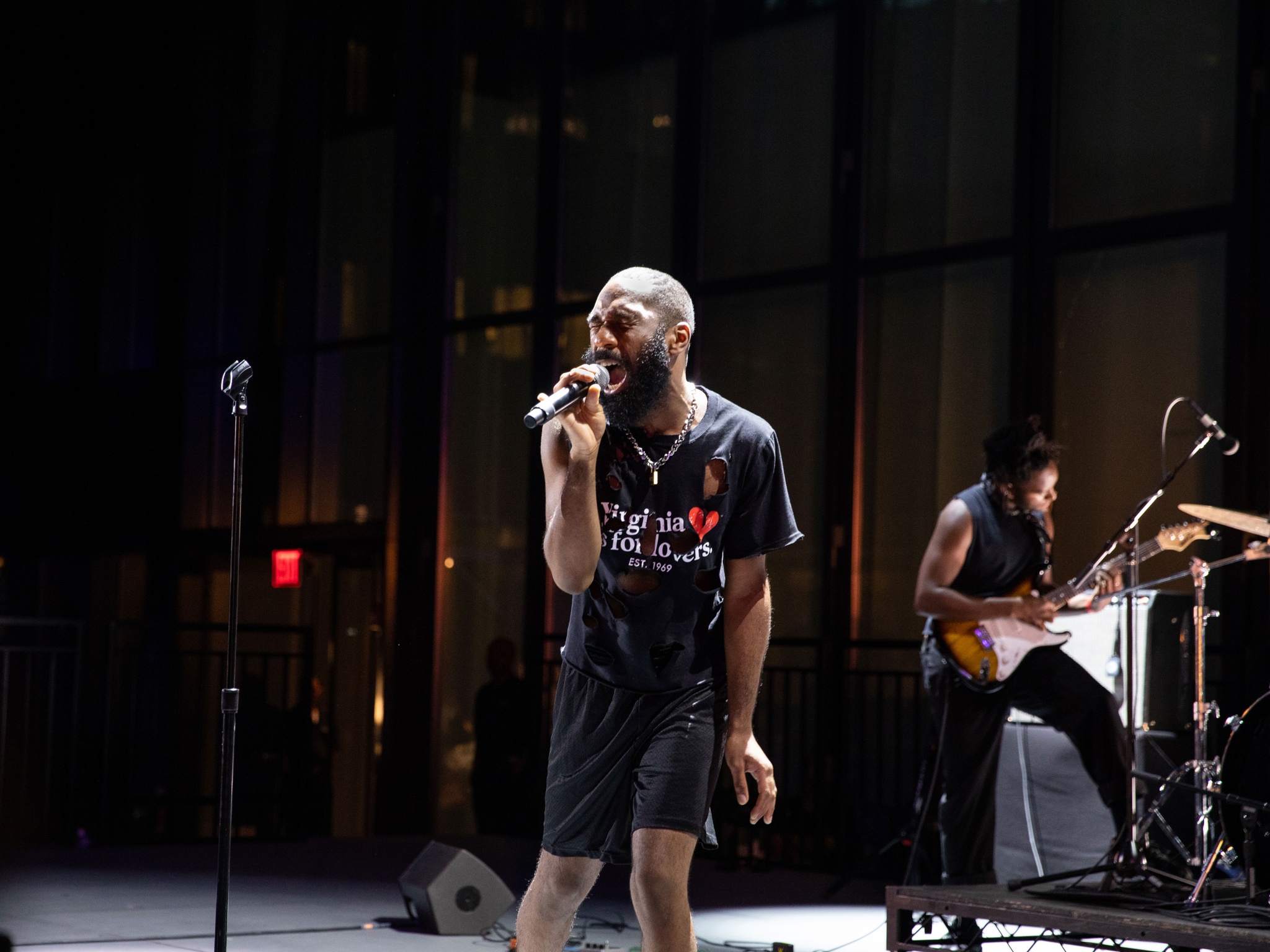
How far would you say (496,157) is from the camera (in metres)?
11.6

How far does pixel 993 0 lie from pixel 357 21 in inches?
212

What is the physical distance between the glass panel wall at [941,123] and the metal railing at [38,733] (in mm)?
5508

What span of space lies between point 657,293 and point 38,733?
35.6 feet

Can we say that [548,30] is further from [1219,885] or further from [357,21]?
[1219,885]

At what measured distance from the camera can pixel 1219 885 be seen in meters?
5.11

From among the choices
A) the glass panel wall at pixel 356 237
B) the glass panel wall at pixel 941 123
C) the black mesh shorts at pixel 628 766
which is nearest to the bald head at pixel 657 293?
the black mesh shorts at pixel 628 766

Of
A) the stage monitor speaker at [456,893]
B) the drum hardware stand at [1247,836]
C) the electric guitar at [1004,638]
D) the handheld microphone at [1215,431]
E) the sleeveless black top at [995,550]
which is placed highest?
the handheld microphone at [1215,431]

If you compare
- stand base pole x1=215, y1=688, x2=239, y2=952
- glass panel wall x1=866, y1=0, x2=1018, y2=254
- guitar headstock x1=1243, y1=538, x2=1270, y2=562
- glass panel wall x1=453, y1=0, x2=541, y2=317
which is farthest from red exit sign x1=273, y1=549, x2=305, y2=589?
guitar headstock x1=1243, y1=538, x2=1270, y2=562

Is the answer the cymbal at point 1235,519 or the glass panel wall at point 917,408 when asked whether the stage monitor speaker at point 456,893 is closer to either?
the cymbal at point 1235,519

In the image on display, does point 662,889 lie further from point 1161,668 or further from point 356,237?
point 356,237

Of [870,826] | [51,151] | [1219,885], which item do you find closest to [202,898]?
[870,826]

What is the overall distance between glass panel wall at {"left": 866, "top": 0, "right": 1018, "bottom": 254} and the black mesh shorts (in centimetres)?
590

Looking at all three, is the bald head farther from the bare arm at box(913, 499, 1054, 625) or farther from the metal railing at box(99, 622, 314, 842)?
the metal railing at box(99, 622, 314, 842)

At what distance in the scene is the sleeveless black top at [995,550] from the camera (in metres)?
5.81
